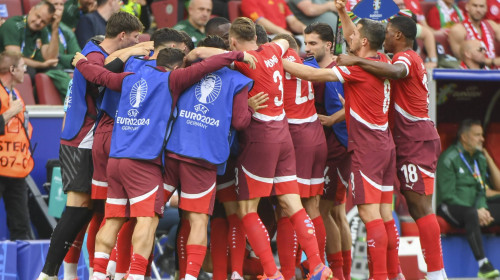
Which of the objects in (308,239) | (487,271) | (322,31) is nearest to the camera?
(308,239)

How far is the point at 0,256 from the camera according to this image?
1049 cm

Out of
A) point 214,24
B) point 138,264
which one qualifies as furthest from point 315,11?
point 138,264

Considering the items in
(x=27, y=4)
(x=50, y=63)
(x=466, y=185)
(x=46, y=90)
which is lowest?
(x=466, y=185)

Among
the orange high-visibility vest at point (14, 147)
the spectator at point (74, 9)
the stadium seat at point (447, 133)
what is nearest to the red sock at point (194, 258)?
the orange high-visibility vest at point (14, 147)

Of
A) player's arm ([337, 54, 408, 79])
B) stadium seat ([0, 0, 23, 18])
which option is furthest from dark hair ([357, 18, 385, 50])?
stadium seat ([0, 0, 23, 18])

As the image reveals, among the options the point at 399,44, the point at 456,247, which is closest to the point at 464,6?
the point at 456,247

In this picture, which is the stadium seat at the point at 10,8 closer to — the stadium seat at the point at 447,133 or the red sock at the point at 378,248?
the stadium seat at the point at 447,133

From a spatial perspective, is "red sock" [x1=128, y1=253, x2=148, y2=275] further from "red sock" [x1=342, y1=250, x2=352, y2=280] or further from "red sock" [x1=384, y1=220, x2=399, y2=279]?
"red sock" [x1=342, y1=250, x2=352, y2=280]

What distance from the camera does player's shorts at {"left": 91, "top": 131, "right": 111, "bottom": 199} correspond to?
28.2ft

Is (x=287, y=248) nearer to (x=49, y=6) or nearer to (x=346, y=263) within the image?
(x=346, y=263)

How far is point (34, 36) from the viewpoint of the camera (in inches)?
484

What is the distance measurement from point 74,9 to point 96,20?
1.98 ft

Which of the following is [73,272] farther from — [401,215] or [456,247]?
[456,247]

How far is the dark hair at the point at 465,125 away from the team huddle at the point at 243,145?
4255mm
